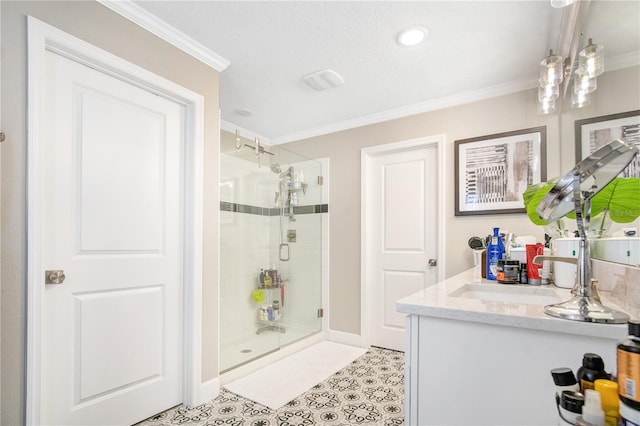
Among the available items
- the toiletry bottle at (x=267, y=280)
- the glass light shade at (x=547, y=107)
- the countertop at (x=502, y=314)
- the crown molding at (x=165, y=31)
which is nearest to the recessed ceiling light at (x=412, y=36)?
the glass light shade at (x=547, y=107)

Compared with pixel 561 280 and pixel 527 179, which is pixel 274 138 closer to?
pixel 527 179

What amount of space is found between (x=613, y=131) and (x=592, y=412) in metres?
1.05

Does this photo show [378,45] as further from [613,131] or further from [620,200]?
[620,200]

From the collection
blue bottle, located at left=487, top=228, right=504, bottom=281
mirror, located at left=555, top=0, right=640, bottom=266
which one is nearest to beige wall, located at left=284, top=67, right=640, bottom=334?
mirror, located at left=555, top=0, right=640, bottom=266

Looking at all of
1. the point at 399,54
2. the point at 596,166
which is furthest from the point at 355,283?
the point at 596,166

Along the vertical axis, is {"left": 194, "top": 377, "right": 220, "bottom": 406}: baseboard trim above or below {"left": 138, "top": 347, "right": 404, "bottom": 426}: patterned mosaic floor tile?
above

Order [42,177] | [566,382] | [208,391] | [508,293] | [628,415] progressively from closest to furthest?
[628,415], [566,382], [42,177], [508,293], [208,391]

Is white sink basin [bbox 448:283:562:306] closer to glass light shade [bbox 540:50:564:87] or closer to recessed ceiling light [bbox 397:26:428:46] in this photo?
glass light shade [bbox 540:50:564:87]

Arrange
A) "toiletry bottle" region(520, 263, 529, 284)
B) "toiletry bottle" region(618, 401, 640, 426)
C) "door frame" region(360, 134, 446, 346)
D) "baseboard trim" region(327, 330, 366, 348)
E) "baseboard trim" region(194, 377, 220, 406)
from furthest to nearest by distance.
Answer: "baseboard trim" region(327, 330, 366, 348), "door frame" region(360, 134, 446, 346), "baseboard trim" region(194, 377, 220, 406), "toiletry bottle" region(520, 263, 529, 284), "toiletry bottle" region(618, 401, 640, 426)

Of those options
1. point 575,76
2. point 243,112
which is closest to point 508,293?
point 575,76

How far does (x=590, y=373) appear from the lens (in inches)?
22.1

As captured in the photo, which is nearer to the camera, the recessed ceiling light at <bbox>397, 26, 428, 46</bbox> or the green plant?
the green plant

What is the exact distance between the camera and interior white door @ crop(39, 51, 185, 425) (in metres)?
1.51

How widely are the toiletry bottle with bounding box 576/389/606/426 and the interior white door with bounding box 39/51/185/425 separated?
6.11 ft
